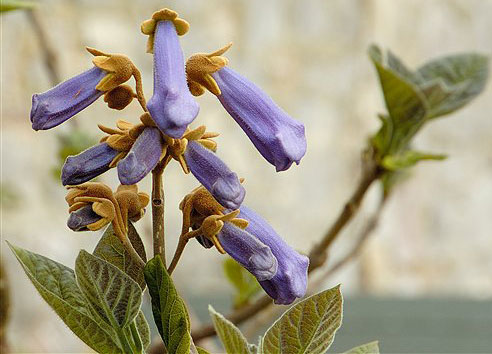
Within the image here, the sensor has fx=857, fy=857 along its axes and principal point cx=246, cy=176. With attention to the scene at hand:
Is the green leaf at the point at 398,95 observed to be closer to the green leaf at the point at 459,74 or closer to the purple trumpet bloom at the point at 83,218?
the green leaf at the point at 459,74

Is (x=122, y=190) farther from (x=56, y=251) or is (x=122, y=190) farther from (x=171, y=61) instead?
(x=56, y=251)

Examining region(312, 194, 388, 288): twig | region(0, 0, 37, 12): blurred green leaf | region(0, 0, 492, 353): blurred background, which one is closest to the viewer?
region(0, 0, 37, 12): blurred green leaf

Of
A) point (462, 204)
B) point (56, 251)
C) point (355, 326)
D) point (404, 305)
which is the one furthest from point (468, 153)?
point (56, 251)

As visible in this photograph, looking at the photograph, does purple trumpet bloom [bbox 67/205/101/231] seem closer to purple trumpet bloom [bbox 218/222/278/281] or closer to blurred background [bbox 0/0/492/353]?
purple trumpet bloom [bbox 218/222/278/281]

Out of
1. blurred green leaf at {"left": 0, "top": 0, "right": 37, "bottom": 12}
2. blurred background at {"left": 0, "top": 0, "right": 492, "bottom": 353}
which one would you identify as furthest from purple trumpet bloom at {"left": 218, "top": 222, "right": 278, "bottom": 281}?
blurred background at {"left": 0, "top": 0, "right": 492, "bottom": 353}

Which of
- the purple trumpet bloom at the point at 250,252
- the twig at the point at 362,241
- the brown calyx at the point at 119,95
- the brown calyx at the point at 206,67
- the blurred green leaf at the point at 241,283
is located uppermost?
the brown calyx at the point at 206,67

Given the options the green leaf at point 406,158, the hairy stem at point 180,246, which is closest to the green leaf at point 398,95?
the green leaf at point 406,158
